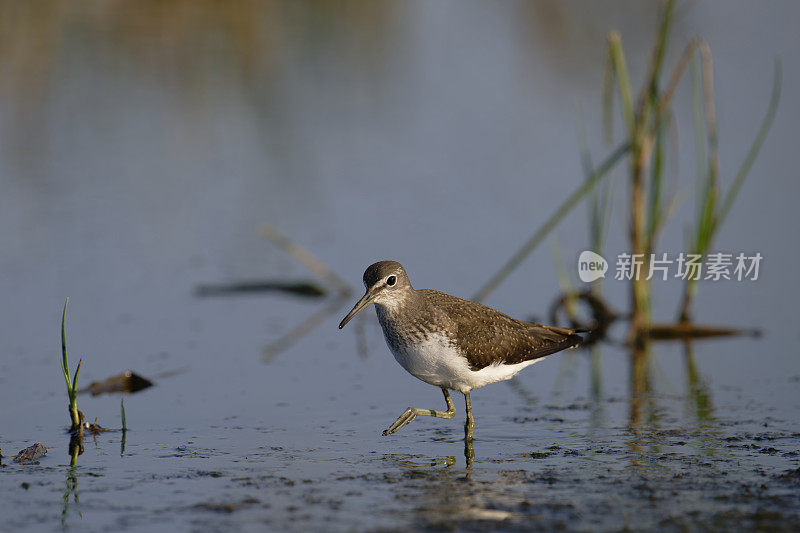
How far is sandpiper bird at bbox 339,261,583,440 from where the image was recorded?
8.07 metres

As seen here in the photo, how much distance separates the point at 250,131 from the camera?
1859 cm

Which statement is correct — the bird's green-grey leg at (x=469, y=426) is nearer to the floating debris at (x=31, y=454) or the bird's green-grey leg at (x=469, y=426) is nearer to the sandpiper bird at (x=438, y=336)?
the sandpiper bird at (x=438, y=336)

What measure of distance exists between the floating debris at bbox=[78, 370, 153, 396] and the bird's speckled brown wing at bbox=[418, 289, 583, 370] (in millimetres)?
2731

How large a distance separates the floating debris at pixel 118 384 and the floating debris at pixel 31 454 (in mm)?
1781

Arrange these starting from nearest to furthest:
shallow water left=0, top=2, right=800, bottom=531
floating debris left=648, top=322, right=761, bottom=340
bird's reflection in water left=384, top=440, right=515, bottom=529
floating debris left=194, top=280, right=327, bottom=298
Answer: bird's reflection in water left=384, top=440, right=515, bottom=529
shallow water left=0, top=2, right=800, bottom=531
floating debris left=648, top=322, right=761, bottom=340
floating debris left=194, top=280, right=327, bottom=298

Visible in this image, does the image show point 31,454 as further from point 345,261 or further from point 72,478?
point 345,261

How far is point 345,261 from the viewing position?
43.8 ft

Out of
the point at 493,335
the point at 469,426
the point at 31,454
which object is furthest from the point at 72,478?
the point at 493,335

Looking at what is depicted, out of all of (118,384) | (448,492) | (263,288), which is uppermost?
(263,288)

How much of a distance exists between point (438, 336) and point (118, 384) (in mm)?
3141

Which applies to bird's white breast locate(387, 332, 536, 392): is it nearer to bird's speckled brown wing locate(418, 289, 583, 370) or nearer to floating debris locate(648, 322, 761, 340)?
bird's speckled brown wing locate(418, 289, 583, 370)

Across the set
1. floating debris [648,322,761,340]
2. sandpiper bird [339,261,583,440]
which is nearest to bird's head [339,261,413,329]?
sandpiper bird [339,261,583,440]

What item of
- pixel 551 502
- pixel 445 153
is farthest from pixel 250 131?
pixel 551 502

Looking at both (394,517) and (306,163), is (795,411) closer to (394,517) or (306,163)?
(394,517)
